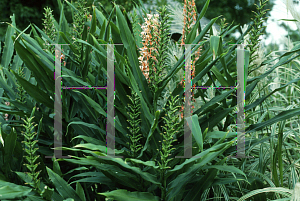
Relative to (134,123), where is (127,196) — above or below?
below

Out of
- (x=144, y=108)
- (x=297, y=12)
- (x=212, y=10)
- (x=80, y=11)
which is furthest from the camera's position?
(x=212, y=10)

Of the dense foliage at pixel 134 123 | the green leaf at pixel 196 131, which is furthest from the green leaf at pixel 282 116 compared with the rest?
the green leaf at pixel 196 131

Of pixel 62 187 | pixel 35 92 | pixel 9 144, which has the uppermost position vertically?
pixel 35 92

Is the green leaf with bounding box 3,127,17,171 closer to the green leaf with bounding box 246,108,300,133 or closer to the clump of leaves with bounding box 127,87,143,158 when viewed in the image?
the clump of leaves with bounding box 127,87,143,158

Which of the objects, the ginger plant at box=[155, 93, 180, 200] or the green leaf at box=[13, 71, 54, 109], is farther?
the green leaf at box=[13, 71, 54, 109]

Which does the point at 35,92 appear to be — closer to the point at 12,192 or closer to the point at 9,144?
the point at 9,144

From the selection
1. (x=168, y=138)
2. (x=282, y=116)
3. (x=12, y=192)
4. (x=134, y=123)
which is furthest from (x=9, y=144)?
(x=282, y=116)

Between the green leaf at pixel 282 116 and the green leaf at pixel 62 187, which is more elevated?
the green leaf at pixel 282 116

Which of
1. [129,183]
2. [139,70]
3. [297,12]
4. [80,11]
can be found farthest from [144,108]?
[297,12]

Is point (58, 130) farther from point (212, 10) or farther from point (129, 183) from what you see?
point (212, 10)

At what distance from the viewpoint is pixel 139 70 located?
2.81ft

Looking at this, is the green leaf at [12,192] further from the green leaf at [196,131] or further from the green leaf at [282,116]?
the green leaf at [282,116]

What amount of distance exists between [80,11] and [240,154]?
765mm

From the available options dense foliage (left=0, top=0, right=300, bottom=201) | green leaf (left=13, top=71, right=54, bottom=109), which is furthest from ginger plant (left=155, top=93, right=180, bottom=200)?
green leaf (left=13, top=71, right=54, bottom=109)
